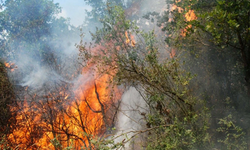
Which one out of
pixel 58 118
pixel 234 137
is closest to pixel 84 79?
pixel 58 118

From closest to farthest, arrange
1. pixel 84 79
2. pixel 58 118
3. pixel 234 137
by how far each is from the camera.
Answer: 1. pixel 234 137
2. pixel 58 118
3. pixel 84 79

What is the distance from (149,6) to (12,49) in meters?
17.0

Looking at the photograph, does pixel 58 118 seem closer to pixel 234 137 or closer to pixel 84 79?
pixel 84 79

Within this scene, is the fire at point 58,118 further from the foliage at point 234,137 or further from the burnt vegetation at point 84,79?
the foliage at point 234,137

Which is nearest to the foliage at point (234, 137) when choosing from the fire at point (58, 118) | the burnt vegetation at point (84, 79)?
the burnt vegetation at point (84, 79)

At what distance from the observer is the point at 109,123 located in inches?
661

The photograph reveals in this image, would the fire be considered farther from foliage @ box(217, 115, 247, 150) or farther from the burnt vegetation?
foliage @ box(217, 115, 247, 150)

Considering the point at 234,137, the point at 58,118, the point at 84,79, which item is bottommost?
the point at 234,137

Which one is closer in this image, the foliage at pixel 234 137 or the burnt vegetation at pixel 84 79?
the foliage at pixel 234 137

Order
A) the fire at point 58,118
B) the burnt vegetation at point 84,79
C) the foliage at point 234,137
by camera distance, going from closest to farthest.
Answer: the foliage at point 234,137, the burnt vegetation at point 84,79, the fire at point 58,118

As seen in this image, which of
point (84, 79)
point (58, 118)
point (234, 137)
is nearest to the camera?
point (234, 137)

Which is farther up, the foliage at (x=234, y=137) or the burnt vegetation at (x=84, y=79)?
the burnt vegetation at (x=84, y=79)

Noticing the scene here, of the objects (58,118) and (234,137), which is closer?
(234,137)

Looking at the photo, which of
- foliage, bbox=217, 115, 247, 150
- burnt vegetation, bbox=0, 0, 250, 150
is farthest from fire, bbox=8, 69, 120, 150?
foliage, bbox=217, 115, 247, 150
